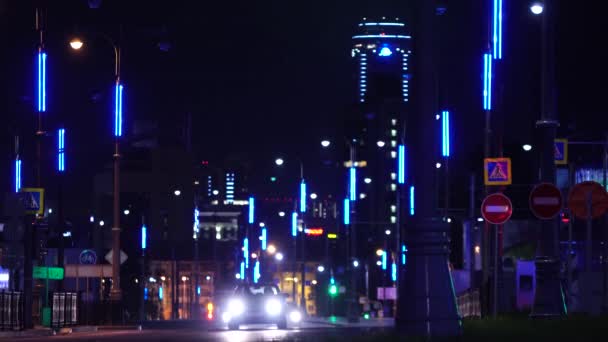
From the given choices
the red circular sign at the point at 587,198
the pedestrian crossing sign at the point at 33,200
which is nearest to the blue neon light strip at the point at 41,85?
the pedestrian crossing sign at the point at 33,200

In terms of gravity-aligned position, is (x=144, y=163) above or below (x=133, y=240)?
above

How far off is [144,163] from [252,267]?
46441mm

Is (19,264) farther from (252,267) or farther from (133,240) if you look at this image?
(252,267)

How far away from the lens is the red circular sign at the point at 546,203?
25.3m

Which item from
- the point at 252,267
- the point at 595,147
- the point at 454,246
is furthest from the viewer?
the point at 252,267

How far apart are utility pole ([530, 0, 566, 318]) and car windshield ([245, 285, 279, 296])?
1889 cm

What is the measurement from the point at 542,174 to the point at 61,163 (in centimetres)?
2947

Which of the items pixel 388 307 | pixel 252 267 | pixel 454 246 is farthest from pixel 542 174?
pixel 252 267

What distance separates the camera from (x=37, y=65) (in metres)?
41.2

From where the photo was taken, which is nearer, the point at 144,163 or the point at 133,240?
the point at 133,240

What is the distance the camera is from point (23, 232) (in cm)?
3616

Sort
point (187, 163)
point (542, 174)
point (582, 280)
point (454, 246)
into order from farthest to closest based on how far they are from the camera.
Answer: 1. point (187, 163)
2. point (454, 246)
3. point (582, 280)
4. point (542, 174)

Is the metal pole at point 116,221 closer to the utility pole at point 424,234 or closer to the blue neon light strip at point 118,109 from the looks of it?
the blue neon light strip at point 118,109

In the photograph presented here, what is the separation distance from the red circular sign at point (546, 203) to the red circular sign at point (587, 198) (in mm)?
591
